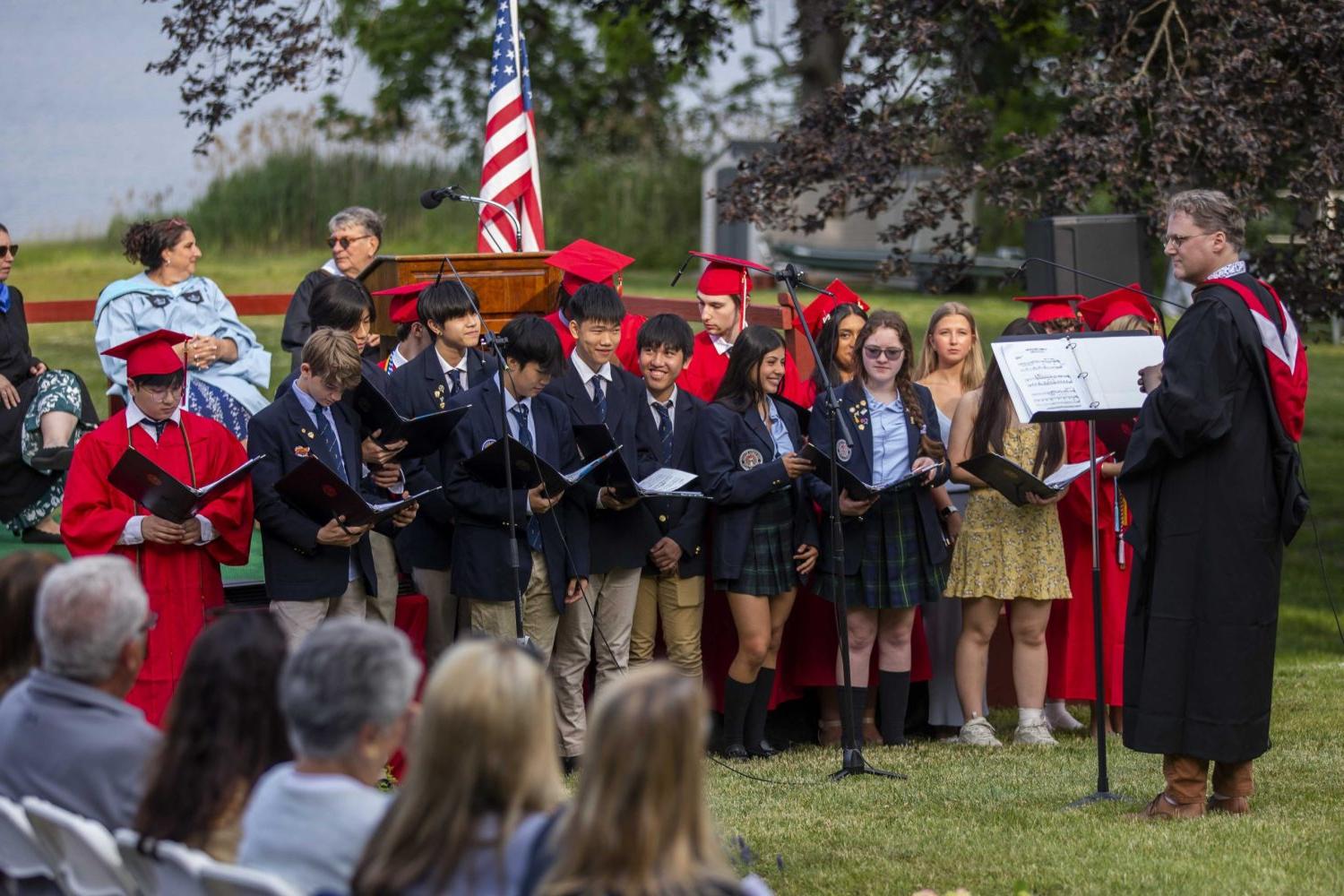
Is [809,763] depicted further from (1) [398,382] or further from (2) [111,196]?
(2) [111,196]

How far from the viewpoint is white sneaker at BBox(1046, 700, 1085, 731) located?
859 cm

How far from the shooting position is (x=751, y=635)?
775 cm

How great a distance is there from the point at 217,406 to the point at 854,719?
3574 millimetres

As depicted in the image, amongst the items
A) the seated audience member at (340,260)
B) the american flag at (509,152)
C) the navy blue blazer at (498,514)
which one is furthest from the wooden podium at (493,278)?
the navy blue blazer at (498,514)

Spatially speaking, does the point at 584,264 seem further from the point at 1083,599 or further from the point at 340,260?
the point at 1083,599

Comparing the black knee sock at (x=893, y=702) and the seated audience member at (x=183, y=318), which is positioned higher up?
the seated audience member at (x=183, y=318)

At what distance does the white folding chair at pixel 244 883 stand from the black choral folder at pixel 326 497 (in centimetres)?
311

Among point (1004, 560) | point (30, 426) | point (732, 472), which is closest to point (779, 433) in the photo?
point (732, 472)

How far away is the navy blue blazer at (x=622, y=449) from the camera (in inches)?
294

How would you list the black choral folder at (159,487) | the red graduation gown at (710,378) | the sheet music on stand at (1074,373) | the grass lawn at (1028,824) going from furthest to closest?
the red graduation gown at (710,378)
the sheet music on stand at (1074,373)
the black choral folder at (159,487)
the grass lawn at (1028,824)

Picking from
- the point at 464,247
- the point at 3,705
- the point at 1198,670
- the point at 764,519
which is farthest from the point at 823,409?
the point at 464,247

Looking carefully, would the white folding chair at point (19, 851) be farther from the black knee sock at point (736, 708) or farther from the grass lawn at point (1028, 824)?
the black knee sock at point (736, 708)

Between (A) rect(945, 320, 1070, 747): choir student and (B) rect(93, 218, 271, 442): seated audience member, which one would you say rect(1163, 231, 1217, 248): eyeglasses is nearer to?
(A) rect(945, 320, 1070, 747): choir student

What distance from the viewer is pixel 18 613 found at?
13.5ft
